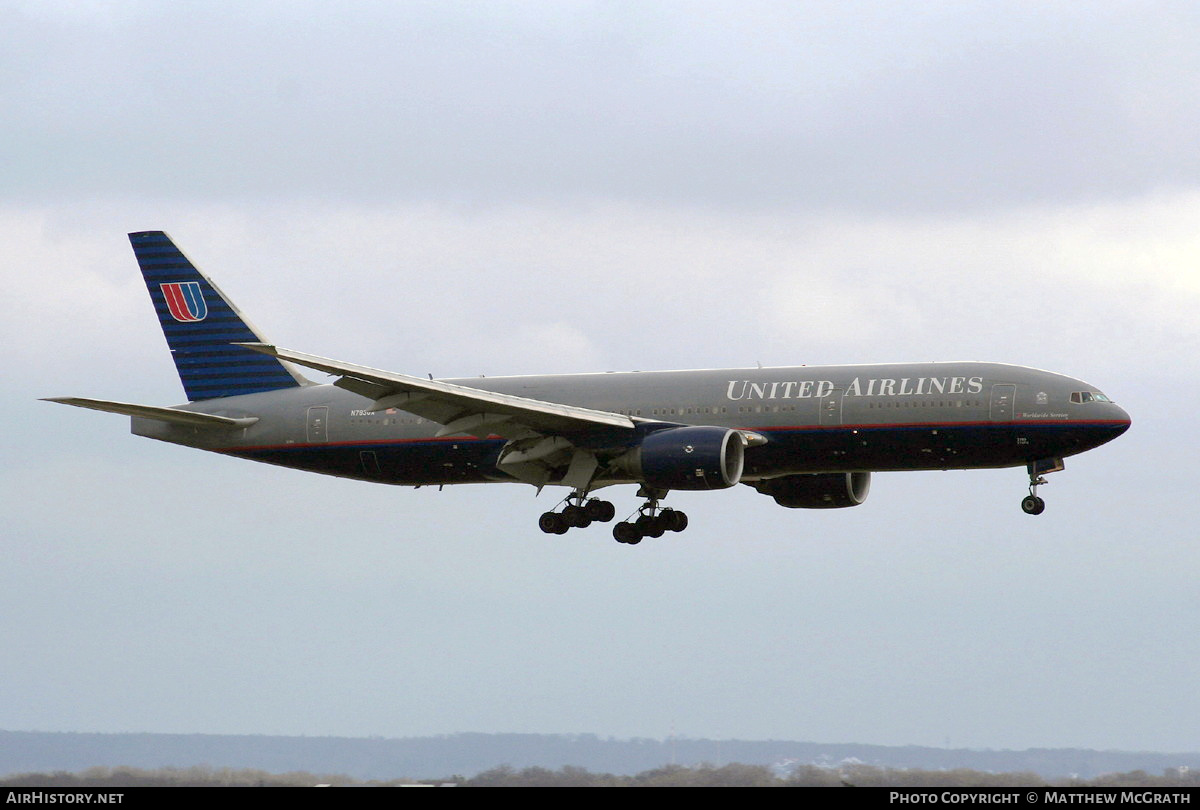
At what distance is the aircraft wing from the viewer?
51750 mm

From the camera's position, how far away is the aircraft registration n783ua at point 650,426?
5319 centimetres

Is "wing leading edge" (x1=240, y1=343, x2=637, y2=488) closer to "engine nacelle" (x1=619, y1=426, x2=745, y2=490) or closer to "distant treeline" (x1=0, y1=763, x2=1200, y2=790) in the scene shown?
"engine nacelle" (x1=619, y1=426, x2=745, y2=490)

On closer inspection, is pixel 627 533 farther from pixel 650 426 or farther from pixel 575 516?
pixel 650 426

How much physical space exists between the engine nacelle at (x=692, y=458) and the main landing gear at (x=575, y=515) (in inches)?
154

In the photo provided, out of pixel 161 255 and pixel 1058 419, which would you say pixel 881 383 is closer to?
pixel 1058 419

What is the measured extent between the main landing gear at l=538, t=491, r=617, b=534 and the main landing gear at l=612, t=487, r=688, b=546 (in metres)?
1.57

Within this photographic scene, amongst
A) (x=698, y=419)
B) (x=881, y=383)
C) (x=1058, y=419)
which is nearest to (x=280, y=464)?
(x=698, y=419)

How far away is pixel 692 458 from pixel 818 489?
31.5 ft

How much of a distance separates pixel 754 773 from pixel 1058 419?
59.4 ft

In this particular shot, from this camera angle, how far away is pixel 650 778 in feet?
135

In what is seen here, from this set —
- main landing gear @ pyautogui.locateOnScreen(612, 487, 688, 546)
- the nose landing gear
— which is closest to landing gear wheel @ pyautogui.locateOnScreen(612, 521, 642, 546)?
main landing gear @ pyautogui.locateOnScreen(612, 487, 688, 546)

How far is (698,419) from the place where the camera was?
56094 millimetres
